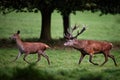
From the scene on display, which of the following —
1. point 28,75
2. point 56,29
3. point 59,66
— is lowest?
point 56,29

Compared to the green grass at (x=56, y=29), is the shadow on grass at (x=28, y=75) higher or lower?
higher

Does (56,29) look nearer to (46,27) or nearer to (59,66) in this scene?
(46,27)

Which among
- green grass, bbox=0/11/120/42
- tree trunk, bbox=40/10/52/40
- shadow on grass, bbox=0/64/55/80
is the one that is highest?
shadow on grass, bbox=0/64/55/80

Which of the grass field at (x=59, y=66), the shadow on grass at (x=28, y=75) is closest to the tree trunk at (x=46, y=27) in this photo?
the grass field at (x=59, y=66)

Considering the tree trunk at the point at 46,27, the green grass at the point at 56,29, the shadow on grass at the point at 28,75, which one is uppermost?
the shadow on grass at the point at 28,75

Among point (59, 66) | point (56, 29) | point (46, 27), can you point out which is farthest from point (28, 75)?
point (56, 29)

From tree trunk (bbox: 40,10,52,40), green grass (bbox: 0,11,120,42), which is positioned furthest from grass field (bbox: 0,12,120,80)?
tree trunk (bbox: 40,10,52,40)

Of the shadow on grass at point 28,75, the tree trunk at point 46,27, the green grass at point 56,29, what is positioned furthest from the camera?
the green grass at point 56,29

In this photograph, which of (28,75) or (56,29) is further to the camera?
(56,29)

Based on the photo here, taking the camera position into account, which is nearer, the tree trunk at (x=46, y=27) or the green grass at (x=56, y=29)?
the tree trunk at (x=46, y=27)

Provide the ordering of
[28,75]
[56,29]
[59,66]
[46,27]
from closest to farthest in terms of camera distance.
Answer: [28,75], [59,66], [46,27], [56,29]

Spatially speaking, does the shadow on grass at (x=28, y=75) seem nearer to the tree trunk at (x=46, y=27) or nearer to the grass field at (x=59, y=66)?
the grass field at (x=59, y=66)

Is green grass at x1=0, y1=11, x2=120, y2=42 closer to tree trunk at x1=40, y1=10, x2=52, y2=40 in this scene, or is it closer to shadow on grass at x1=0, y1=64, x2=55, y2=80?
tree trunk at x1=40, y1=10, x2=52, y2=40

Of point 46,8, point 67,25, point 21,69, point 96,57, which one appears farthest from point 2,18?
point 21,69
